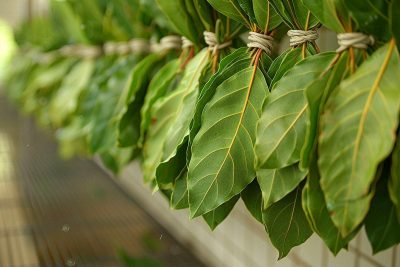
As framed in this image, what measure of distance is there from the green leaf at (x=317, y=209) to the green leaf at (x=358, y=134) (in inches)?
1.1

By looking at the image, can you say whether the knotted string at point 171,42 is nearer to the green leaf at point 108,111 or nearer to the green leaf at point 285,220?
the green leaf at point 108,111

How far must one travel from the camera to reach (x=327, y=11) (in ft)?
1.82

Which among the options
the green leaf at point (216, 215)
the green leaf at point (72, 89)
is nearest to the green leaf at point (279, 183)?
the green leaf at point (216, 215)

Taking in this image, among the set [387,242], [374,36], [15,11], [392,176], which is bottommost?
[15,11]

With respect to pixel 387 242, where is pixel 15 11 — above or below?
below

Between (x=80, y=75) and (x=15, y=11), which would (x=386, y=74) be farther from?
(x=15, y=11)

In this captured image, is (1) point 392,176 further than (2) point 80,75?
No

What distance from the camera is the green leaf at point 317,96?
0.53 m

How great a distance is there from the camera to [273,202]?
0.59 m

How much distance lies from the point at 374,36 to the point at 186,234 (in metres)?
1.58

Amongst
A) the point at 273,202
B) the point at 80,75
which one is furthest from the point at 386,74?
Answer: the point at 80,75

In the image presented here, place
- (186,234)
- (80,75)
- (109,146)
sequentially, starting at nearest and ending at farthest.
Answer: (109,146) → (80,75) → (186,234)

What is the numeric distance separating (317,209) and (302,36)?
0.22 meters

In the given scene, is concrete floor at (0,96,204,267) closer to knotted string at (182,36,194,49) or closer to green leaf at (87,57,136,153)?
green leaf at (87,57,136,153)
